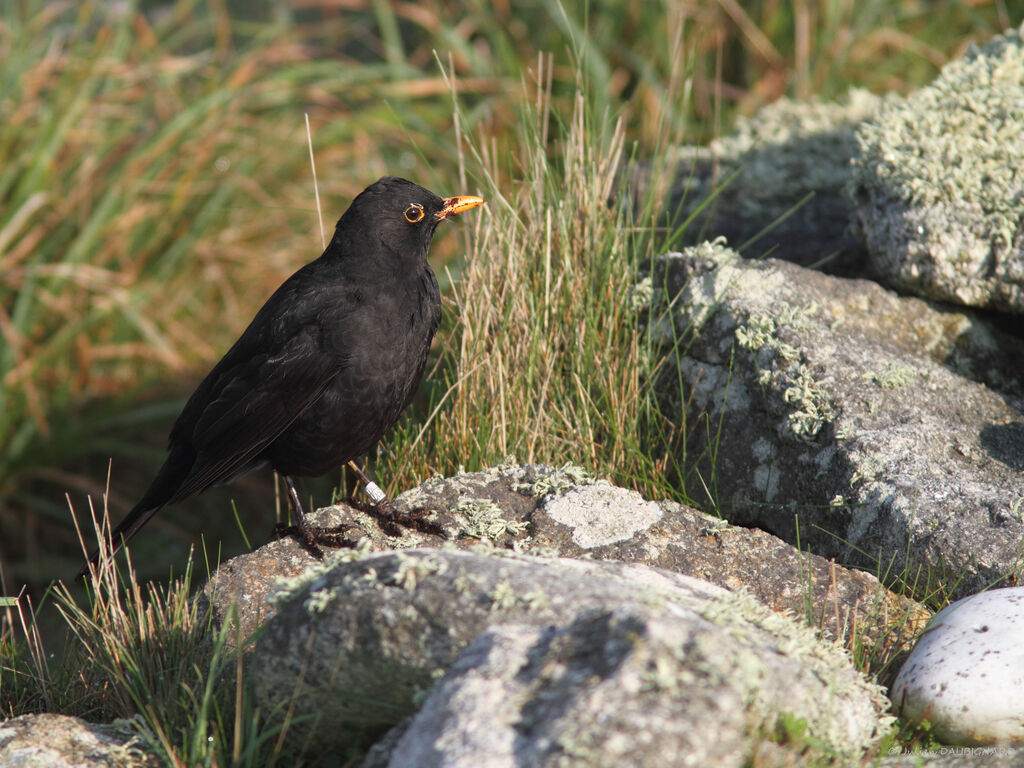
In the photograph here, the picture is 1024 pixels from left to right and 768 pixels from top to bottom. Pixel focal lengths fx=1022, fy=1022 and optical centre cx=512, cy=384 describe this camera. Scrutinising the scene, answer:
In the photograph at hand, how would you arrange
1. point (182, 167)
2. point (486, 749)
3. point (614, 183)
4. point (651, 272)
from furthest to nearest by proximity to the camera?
point (182, 167) → point (614, 183) → point (651, 272) → point (486, 749)

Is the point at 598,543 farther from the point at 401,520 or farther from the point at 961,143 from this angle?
the point at 961,143

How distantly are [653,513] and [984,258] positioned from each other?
156cm

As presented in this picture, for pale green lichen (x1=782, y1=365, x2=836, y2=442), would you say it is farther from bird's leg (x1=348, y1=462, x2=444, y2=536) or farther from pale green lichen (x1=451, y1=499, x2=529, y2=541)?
bird's leg (x1=348, y1=462, x2=444, y2=536)

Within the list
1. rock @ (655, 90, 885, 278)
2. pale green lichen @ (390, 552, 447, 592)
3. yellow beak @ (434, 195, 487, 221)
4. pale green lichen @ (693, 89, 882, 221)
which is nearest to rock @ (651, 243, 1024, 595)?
rock @ (655, 90, 885, 278)

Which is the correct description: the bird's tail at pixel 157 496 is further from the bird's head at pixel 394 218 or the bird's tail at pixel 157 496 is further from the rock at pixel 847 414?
the rock at pixel 847 414

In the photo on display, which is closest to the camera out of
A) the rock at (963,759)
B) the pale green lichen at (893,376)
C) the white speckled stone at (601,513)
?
the rock at (963,759)

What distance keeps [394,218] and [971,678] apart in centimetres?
237

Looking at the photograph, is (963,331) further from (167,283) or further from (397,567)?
(167,283)

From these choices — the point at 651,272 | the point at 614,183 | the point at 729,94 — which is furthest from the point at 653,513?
the point at 729,94

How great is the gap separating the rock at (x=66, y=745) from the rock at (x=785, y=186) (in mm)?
2966

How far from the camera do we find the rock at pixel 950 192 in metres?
3.64

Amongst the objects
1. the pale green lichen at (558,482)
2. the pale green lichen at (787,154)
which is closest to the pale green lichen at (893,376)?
the pale green lichen at (558,482)

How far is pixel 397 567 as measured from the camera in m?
2.16

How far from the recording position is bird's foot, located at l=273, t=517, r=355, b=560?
324 centimetres
